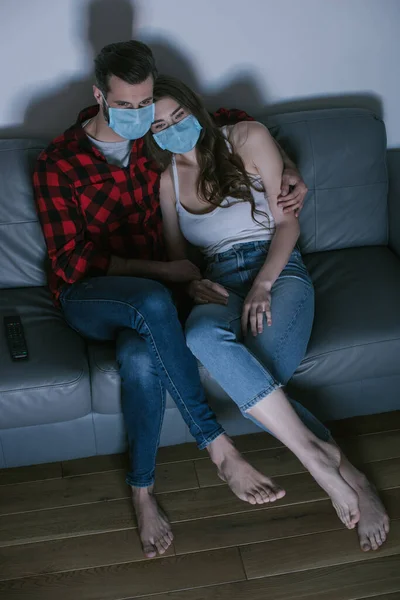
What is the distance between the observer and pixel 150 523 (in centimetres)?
180

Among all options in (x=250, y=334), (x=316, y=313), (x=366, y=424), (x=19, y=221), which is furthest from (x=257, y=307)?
(x=19, y=221)

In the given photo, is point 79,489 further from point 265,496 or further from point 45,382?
point 265,496

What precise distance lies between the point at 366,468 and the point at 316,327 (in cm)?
44

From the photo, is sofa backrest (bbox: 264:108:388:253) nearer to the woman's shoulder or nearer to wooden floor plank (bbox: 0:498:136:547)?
the woman's shoulder

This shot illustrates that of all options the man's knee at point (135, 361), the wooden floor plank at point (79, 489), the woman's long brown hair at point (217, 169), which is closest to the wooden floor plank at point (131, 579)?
the wooden floor plank at point (79, 489)

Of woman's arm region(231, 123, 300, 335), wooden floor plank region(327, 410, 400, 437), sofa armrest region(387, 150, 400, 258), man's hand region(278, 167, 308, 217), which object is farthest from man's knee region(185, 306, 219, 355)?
sofa armrest region(387, 150, 400, 258)

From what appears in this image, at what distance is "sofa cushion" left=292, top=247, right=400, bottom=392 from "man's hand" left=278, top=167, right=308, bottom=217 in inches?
11.6

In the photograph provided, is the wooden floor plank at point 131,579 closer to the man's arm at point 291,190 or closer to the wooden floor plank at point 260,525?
the wooden floor plank at point 260,525

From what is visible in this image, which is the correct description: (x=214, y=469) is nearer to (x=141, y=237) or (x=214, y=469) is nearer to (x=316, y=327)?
(x=316, y=327)

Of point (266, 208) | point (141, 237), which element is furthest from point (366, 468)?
point (141, 237)

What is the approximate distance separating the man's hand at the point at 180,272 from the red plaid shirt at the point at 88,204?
0.43 feet

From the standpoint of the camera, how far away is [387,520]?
1.79 m

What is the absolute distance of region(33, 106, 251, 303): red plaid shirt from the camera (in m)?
1.94

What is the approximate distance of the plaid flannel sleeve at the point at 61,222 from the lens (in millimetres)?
1933
